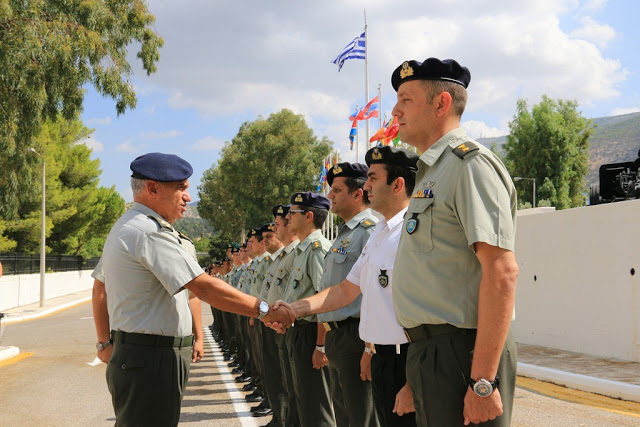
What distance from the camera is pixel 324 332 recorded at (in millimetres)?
5031

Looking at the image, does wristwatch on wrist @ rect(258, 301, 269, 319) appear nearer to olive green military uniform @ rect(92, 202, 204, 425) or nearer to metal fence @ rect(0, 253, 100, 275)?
olive green military uniform @ rect(92, 202, 204, 425)

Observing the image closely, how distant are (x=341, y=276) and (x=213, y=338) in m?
14.2

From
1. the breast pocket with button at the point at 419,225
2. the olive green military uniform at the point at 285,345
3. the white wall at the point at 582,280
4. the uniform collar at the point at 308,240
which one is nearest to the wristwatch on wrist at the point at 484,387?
the breast pocket with button at the point at 419,225

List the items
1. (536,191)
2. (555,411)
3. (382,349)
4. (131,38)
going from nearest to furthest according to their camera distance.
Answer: (382,349) → (555,411) → (131,38) → (536,191)

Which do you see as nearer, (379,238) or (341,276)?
(379,238)

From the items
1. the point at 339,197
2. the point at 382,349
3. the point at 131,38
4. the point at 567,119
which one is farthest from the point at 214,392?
the point at 567,119

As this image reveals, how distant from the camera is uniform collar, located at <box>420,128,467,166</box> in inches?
106

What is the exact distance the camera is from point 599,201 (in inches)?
493

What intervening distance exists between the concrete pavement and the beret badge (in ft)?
21.5

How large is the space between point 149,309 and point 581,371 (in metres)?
7.80

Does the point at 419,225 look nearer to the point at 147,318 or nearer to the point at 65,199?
the point at 147,318

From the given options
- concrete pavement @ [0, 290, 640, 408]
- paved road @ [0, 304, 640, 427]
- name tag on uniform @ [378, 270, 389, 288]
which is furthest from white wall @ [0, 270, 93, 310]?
name tag on uniform @ [378, 270, 389, 288]

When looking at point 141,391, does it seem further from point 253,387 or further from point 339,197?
point 253,387

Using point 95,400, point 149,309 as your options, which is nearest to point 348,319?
point 149,309
